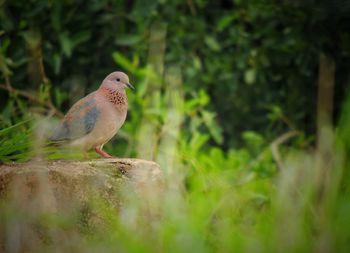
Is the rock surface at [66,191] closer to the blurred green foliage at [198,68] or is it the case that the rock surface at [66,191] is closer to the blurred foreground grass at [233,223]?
the blurred foreground grass at [233,223]

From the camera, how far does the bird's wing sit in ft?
9.53

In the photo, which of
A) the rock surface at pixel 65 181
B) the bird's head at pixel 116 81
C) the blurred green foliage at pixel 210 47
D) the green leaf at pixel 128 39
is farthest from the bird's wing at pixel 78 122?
the green leaf at pixel 128 39

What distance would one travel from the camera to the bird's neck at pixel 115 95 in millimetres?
2998

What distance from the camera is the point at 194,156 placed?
4207 mm

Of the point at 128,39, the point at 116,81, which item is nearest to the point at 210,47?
the point at 128,39

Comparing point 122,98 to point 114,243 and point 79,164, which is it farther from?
point 114,243

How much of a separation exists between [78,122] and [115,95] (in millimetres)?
227

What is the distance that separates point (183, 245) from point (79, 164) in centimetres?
115

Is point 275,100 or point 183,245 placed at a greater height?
point 183,245

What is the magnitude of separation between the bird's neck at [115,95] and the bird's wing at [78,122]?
0.27 feet

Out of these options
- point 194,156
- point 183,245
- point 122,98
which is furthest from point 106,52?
point 183,245

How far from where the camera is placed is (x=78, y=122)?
9.51 ft

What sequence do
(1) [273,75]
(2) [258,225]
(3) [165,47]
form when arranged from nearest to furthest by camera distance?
(2) [258,225] < (3) [165,47] < (1) [273,75]

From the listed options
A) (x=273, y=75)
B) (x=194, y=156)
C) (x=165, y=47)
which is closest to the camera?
(x=194, y=156)
